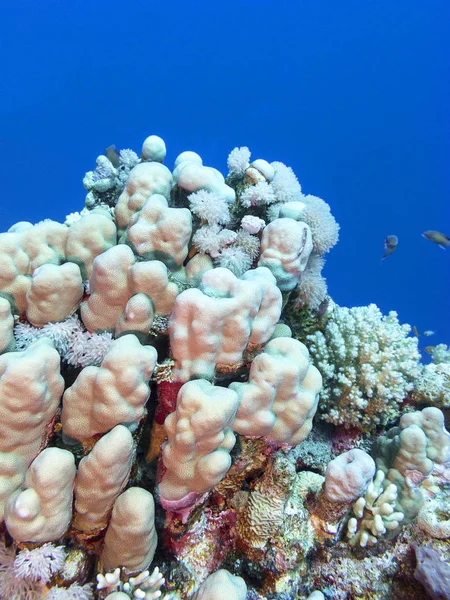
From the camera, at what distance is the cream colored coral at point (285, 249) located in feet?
8.09

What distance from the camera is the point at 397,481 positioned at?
101 inches

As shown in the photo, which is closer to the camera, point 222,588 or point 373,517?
point 222,588

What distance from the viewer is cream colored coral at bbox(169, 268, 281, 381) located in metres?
1.93

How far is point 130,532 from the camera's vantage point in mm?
1764

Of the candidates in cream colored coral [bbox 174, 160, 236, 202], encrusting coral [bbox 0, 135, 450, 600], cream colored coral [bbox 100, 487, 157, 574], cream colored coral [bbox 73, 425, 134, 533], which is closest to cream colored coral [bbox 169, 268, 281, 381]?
encrusting coral [bbox 0, 135, 450, 600]

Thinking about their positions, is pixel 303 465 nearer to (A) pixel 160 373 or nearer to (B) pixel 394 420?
(B) pixel 394 420

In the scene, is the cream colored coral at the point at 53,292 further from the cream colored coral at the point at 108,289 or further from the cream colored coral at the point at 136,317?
the cream colored coral at the point at 136,317

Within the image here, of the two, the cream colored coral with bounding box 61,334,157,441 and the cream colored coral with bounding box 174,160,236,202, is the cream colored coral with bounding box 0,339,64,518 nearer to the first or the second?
the cream colored coral with bounding box 61,334,157,441

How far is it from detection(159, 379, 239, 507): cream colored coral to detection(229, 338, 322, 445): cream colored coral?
15 cm

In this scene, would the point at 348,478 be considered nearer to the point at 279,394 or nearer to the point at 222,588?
the point at 279,394

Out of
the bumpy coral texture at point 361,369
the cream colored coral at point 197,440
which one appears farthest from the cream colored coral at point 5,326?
the bumpy coral texture at point 361,369

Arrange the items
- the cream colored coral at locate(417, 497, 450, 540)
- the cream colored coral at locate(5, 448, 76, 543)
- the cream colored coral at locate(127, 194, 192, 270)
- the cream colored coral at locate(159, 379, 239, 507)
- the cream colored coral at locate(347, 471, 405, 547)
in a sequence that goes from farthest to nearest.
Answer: the cream colored coral at locate(417, 497, 450, 540)
the cream colored coral at locate(347, 471, 405, 547)
the cream colored coral at locate(127, 194, 192, 270)
the cream colored coral at locate(159, 379, 239, 507)
the cream colored coral at locate(5, 448, 76, 543)

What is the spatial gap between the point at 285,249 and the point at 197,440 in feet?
4.15

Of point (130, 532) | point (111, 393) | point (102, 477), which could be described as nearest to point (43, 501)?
point (102, 477)
